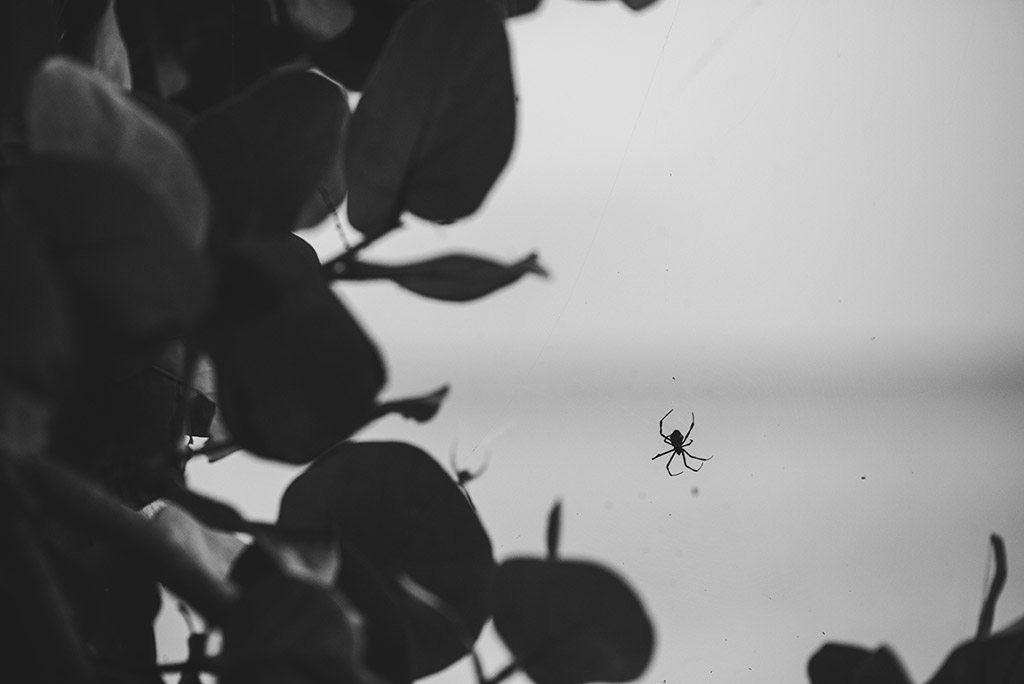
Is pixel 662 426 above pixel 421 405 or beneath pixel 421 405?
beneath

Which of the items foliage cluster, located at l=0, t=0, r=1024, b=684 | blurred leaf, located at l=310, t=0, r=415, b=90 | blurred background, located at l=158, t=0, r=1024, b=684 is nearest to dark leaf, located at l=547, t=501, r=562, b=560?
foliage cluster, located at l=0, t=0, r=1024, b=684

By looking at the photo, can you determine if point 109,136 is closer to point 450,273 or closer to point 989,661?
point 450,273

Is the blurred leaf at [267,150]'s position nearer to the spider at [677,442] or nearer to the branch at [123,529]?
the branch at [123,529]

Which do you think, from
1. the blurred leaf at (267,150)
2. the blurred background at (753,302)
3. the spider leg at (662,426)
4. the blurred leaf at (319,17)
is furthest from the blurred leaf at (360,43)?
the spider leg at (662,426)

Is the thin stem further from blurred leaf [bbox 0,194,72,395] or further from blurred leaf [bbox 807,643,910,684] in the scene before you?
blurred leaf [bbox 0,194,72,395]

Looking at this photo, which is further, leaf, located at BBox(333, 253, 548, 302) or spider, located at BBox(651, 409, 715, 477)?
spider, located at BBox(651, 409, 715, 477)

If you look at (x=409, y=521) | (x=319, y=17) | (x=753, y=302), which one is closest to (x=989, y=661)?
(x=409, y=521)
